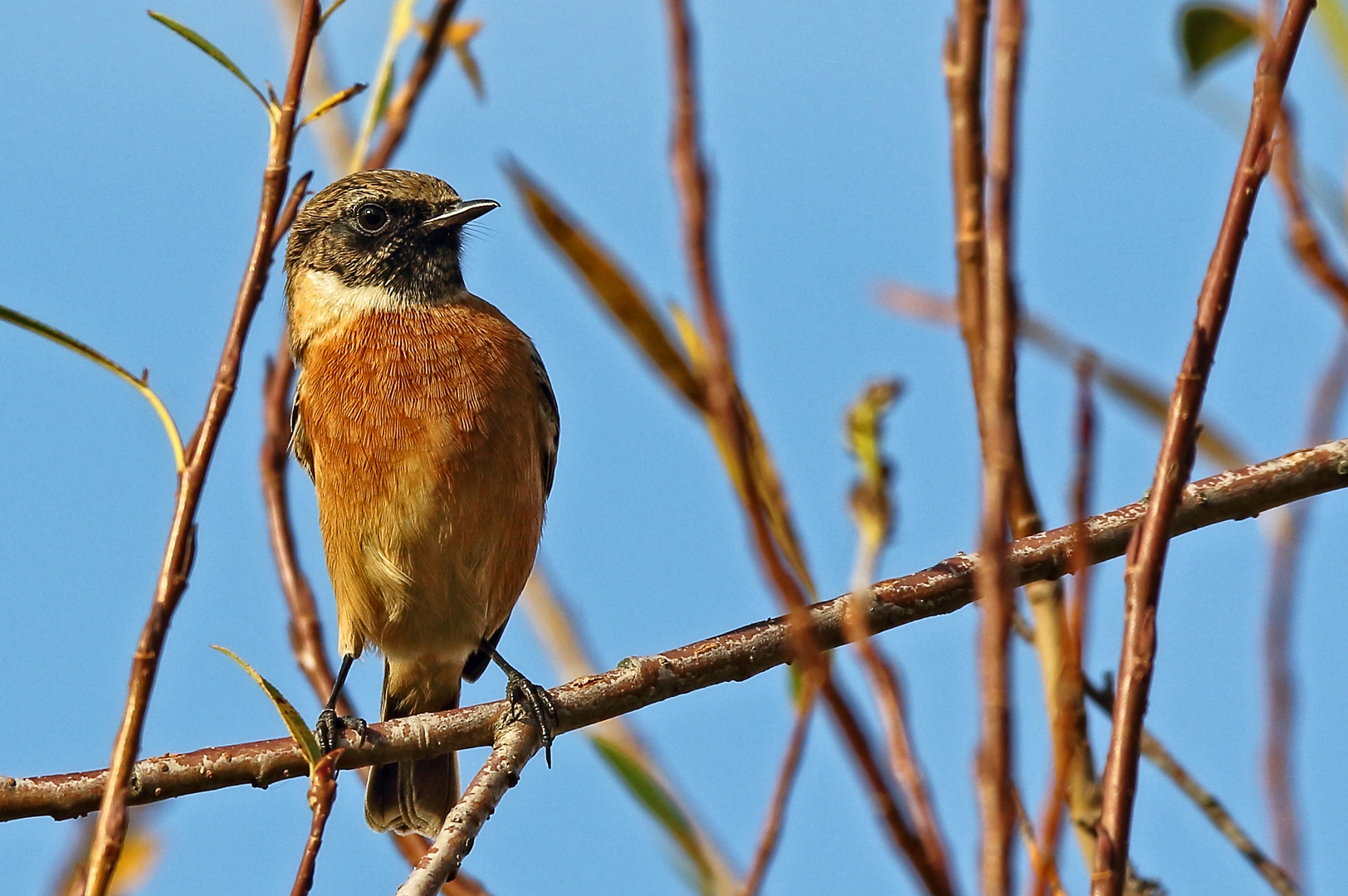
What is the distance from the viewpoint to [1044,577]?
4.11 meters

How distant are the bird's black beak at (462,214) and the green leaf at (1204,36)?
17.2ft

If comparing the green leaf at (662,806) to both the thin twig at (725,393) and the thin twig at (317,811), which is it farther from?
the thin twig at (725,393)

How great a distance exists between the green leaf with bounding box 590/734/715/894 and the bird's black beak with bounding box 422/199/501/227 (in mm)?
5736

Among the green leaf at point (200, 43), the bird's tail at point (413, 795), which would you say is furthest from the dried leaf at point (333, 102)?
the bird's tail at point (413, 795)

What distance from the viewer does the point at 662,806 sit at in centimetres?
260

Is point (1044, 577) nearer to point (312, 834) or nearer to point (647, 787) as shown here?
point (647, 787)

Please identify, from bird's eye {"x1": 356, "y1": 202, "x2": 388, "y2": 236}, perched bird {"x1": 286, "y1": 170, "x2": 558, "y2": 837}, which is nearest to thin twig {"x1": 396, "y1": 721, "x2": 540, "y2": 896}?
perched bird {"x1": 286, "y1": 170, "x2": 558, "y2": 837}

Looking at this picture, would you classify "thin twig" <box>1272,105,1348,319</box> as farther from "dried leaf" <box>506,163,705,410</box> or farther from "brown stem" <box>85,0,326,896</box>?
"brown stem" <box>85,0,326,896</box>

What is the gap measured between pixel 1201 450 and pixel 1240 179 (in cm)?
196

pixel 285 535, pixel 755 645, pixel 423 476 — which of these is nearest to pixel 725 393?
pixel 755 645

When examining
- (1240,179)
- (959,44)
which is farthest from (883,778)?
(1240,179)

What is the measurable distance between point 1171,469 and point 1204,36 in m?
2.12

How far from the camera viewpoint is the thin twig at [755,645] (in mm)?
3984

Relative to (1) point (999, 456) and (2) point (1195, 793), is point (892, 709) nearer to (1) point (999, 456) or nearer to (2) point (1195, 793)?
(1) point (999, 456)
